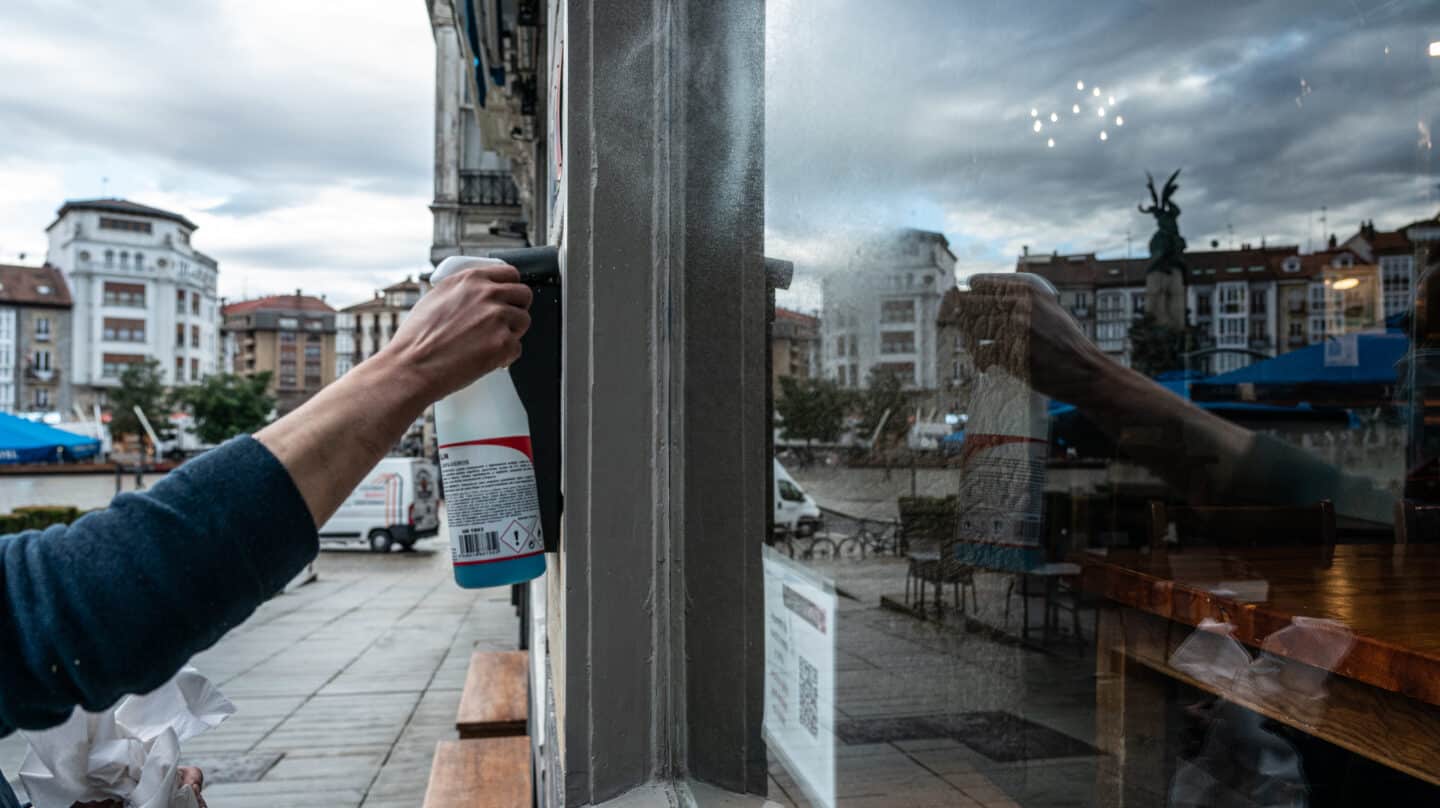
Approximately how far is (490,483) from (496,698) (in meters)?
3.31

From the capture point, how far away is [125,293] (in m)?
10.1

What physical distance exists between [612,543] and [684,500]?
10cm

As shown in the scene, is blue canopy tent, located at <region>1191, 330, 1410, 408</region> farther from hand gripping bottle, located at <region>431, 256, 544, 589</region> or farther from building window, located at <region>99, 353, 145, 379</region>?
building window, located at <region>99, 353, 145, 379</region>

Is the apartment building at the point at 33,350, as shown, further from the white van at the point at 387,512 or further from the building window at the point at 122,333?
the white van at the point at 387,512

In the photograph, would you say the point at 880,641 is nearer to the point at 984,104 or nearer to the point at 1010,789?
the point at 1010,789

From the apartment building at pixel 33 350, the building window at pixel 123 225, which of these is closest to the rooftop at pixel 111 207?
the building window at pixel 123 225

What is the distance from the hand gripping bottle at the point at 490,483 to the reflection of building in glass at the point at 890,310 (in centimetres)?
48

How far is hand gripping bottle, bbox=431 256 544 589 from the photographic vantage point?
1154 millimetres

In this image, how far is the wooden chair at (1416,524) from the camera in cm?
131

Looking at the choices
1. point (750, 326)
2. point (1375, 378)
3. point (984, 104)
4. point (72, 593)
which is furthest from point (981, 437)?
point (1375, 378)

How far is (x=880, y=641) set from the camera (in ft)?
4.84

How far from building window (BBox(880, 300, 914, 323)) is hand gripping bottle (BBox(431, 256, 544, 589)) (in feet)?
1.88

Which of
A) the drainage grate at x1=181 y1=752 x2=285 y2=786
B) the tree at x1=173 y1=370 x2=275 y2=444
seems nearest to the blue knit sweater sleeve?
the drainage grate at x1=181 y1=752 x2=285 y2=786

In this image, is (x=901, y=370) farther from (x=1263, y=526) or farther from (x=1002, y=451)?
(x=1263, y=526)
